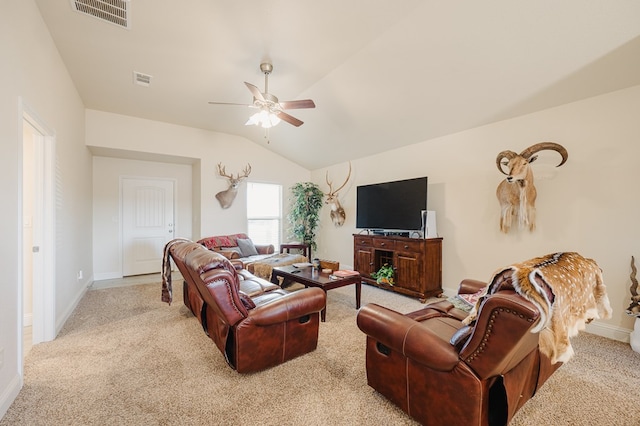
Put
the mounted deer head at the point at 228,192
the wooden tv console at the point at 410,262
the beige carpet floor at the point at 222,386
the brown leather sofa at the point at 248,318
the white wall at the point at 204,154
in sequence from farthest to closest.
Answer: the mounted deer head at the point at 228,192, the white wall at the point at 204,154, the wooden tv console at the point at 410,262, the brown leather sofa at the point at 248,318, the beige carpet floor at the point at 222,386

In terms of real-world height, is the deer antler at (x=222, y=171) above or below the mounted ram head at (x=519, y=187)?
above

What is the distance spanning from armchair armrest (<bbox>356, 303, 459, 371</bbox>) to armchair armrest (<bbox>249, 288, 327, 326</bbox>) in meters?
0.55

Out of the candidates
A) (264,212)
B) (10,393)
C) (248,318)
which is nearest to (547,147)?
(248,318)

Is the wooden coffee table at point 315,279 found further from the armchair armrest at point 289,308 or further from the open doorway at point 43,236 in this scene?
the open doorway at point 43,236

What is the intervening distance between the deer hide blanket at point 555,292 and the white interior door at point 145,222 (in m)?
6.04

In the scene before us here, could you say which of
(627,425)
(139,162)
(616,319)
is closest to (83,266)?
(139,162)

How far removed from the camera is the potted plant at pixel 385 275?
428 cm

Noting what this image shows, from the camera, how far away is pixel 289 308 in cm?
211

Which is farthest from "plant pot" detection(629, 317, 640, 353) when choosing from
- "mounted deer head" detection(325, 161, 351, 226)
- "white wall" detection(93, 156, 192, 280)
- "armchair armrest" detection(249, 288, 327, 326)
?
"white wall" detection(93, 156, 192, 280)

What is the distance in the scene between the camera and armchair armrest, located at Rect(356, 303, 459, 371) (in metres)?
1.38

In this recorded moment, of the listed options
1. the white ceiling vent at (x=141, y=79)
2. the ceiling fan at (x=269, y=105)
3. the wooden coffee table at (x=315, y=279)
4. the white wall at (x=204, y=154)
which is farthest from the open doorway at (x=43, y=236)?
the wooden coffee table at (x=315, y=279)

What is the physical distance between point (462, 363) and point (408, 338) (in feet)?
0.92

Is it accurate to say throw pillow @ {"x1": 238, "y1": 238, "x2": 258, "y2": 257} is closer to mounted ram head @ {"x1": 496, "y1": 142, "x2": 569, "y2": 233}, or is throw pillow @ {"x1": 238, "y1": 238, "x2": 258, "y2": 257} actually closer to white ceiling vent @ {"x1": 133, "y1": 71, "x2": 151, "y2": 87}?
white ceiling vent @ {"x1": 133, "y1": 71, "x2": 151, "y2": 87}

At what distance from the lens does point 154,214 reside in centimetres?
567
